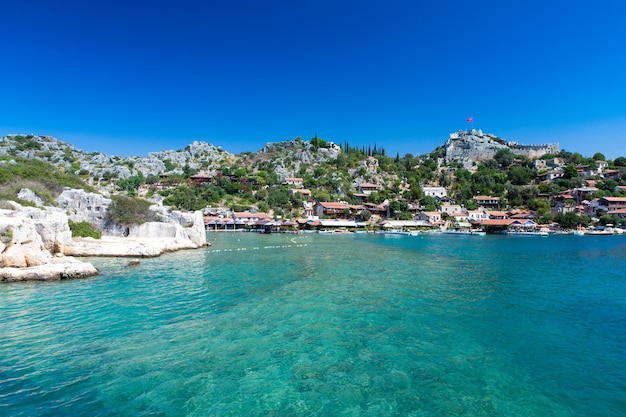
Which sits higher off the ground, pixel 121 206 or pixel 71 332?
pixel 121 206

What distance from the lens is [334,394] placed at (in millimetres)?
5477

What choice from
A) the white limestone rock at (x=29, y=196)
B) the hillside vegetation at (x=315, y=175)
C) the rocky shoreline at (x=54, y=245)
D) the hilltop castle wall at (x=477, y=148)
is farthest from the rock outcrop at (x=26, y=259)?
the hilltop castle wall at (x=477, y=148)

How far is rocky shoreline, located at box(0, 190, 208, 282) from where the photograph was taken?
45.2ft

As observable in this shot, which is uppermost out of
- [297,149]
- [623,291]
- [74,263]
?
[297,149]

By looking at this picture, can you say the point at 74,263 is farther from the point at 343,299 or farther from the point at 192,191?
the point at 192,191

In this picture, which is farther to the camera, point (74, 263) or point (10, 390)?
point (74, 263)

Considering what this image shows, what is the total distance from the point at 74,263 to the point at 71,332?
327 inches

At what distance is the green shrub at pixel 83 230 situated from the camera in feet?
78.0

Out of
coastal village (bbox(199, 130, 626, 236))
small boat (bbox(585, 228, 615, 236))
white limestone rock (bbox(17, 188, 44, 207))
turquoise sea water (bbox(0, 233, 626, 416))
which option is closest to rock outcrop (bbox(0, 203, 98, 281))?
turquoise sea water (bbox(0, 233, 626, 416))

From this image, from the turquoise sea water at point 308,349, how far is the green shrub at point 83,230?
1230 centimetres

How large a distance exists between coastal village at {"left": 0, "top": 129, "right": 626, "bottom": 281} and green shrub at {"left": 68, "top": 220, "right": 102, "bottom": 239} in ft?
0.29

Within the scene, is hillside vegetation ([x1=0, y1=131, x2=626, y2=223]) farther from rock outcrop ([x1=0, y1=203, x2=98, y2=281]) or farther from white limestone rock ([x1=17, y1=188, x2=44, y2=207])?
rock outcrop ([x1=0, y1=203, x2=98, y2=281])

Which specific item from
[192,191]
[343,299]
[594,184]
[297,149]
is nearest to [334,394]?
[343,299]

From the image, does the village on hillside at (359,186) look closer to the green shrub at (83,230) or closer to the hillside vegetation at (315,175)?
the hillside vegetation at (315,175)
